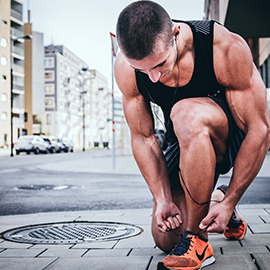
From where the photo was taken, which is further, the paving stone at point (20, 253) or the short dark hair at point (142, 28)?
the paving stone at point (20, 253)

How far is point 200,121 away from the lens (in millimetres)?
1967

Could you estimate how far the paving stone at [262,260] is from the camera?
6.53ft

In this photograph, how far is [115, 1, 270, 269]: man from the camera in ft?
5.72

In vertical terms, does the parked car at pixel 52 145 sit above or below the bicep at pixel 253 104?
below

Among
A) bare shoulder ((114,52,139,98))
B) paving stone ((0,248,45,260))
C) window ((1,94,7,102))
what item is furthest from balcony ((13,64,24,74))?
bare shoulder ((114,52,139,98))

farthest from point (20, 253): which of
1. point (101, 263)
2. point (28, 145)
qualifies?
point (28, 145)

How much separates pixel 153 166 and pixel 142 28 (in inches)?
35.4

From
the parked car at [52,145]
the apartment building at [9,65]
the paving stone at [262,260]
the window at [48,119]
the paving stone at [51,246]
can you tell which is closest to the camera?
the paving stone at [262,260]

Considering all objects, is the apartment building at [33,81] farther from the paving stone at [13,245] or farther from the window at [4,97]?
the paving stone at [13,245]

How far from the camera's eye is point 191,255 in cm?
195

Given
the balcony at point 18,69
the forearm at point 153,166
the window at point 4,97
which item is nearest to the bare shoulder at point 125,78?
the forearm at point 153,166

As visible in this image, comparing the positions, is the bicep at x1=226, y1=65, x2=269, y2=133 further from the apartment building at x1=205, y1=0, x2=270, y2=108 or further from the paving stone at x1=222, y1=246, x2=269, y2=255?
the apartment building at x1=205, y1=0, x2=270, y2=108

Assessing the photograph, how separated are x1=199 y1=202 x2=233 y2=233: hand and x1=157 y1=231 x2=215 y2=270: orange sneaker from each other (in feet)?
0.39

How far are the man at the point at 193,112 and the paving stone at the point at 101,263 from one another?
203mm
